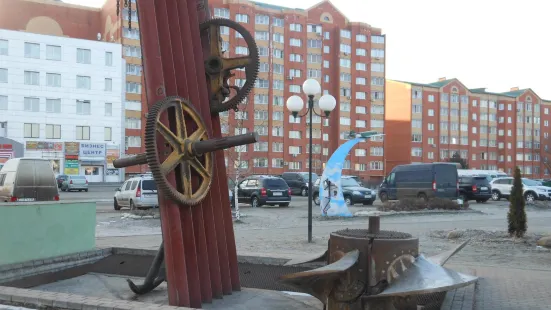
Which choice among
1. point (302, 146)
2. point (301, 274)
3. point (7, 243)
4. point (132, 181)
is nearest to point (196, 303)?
point (301, 274)

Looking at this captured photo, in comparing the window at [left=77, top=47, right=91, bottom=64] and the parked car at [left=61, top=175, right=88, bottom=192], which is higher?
the window at [left=77, top=47, right=91, bottom=64]

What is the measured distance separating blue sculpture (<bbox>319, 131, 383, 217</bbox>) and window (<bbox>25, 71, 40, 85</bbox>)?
44593 mm

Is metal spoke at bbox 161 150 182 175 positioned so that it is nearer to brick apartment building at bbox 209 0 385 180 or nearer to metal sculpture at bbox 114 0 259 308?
metal sculpture at bbox 114 0 259 308

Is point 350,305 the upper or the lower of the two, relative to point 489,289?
upper

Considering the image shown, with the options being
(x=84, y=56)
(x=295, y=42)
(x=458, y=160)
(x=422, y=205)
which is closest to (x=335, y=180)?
(x=422, y=205)

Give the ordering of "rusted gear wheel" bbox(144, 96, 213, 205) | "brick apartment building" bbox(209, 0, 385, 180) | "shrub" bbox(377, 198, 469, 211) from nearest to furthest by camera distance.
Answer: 1. "rusted gear wheel" bbox(144, 96, 213, 205)
2. "shrub" bbox(377, 198, 469, 211)
3. "brick apartment building" bbox(209, 0, 385, 180)

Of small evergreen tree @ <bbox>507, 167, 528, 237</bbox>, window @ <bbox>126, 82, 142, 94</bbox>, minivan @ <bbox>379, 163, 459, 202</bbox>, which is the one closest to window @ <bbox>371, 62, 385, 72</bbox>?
window @ <bbox>126, 82, 142, 94</bbox>

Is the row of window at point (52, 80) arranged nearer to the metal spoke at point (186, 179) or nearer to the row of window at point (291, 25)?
the row of window at point (291, 25)

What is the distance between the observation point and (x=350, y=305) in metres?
4.82

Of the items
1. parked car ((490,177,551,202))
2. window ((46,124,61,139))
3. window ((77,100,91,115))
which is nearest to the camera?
parked car ((490,177,551,202))

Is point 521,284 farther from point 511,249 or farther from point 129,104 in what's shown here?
point 129,104

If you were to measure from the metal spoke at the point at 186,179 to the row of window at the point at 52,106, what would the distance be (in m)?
54.8

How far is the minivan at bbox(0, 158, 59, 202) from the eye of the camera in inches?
682

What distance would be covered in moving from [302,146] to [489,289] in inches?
2769
